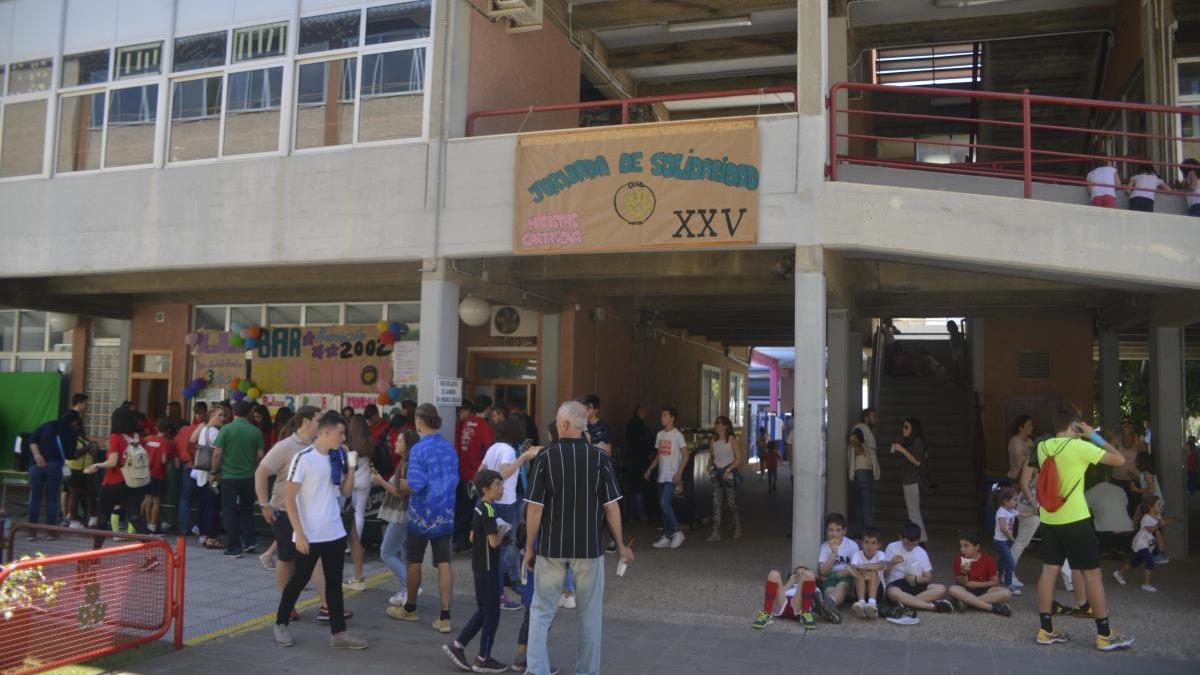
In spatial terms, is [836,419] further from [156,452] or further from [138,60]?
[138,60]

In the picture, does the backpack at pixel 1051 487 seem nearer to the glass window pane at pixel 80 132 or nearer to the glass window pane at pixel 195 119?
the glass window pane at pixel 195 119

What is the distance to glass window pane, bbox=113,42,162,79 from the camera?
1219 cm

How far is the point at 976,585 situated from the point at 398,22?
8715 millimetres

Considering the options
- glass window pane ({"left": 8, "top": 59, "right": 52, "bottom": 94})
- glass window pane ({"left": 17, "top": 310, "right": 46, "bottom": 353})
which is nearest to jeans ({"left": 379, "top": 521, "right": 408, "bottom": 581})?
glass window pane ({"left": 8, "top": 59, "right": 52, "bottom": 94})

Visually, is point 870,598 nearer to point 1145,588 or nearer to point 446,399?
point 1145,588

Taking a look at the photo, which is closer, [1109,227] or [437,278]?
[1109,227]

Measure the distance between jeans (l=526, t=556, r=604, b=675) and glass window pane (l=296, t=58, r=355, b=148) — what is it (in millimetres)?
7079

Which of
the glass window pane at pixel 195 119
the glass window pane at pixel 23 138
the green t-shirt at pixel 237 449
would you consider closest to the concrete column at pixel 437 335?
the green t-shirt at pixel 237 449

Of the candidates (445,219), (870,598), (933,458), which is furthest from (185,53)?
(933,458)

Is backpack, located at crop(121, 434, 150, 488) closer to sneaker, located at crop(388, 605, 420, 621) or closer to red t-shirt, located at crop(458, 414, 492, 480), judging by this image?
red t-shirt, located at crop(458, 414, 492, 480)

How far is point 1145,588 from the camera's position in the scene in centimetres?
942

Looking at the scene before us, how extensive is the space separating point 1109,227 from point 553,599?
253 inches

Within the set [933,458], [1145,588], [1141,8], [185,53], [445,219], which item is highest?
[1141,8]

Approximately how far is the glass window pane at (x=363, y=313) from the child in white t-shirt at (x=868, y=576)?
28.5ft
